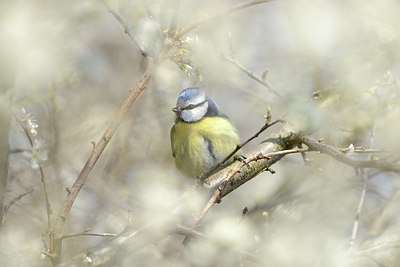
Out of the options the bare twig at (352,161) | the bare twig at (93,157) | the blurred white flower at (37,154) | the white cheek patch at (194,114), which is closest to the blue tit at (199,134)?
the white cheek patch at (194,114)

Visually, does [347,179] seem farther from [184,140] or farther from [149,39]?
[149,39]

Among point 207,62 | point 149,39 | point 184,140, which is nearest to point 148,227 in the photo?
point 149,39

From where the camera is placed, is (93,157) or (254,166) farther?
(254,166)

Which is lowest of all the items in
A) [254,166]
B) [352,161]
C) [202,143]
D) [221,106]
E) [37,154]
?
[221,106]

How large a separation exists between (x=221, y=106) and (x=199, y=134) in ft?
2.32

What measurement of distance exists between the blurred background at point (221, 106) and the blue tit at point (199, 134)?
0.29 feet

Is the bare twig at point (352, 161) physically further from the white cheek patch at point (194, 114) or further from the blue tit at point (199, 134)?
the white cheek patch at point (194, 114)

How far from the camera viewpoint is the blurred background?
255 cm

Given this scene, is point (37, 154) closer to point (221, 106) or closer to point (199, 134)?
point (199, 134)

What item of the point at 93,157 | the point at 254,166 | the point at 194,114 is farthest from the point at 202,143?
the point at 93,157

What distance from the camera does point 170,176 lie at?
3938 millimetres

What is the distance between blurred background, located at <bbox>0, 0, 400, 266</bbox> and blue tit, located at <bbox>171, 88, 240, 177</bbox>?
0.09 metres

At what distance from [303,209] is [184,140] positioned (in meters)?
0.82

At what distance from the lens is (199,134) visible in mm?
4148
